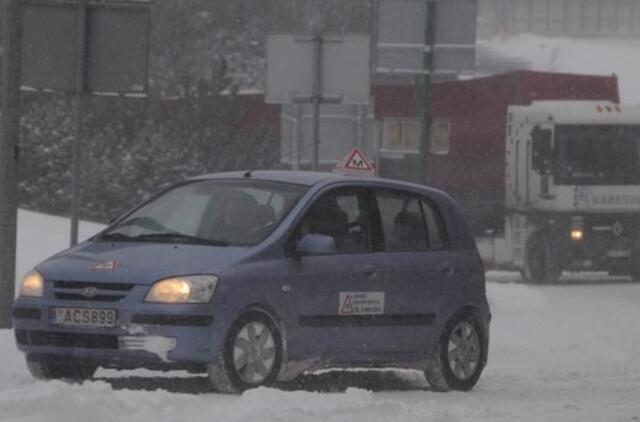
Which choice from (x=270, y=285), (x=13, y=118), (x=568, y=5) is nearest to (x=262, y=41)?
(x=568, y=5)

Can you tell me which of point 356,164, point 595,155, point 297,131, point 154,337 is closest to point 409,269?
point 154,337

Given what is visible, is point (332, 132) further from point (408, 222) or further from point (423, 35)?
point (408, 222)

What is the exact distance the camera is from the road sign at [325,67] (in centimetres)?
2278

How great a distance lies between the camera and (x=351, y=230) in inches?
552

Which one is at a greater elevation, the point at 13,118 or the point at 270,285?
the point at 13,118

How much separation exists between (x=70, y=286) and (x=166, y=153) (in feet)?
150

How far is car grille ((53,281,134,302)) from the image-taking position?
12.6 m

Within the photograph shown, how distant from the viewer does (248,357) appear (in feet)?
41.9

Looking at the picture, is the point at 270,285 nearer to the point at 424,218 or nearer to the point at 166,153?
the point at 424,218

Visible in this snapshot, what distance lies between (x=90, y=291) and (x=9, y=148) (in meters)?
5.15

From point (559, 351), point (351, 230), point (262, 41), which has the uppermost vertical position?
point (262, 41)

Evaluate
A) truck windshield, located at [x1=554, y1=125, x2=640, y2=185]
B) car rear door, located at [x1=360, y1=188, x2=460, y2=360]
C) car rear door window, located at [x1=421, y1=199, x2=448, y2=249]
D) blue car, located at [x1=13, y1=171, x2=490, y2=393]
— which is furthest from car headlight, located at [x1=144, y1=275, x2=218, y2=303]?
truck windshield, located at [x1=554, y1=125, x2=640, y2=185]

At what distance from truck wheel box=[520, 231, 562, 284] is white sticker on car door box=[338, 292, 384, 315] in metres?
20.6

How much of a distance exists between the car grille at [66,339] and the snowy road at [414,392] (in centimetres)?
29
